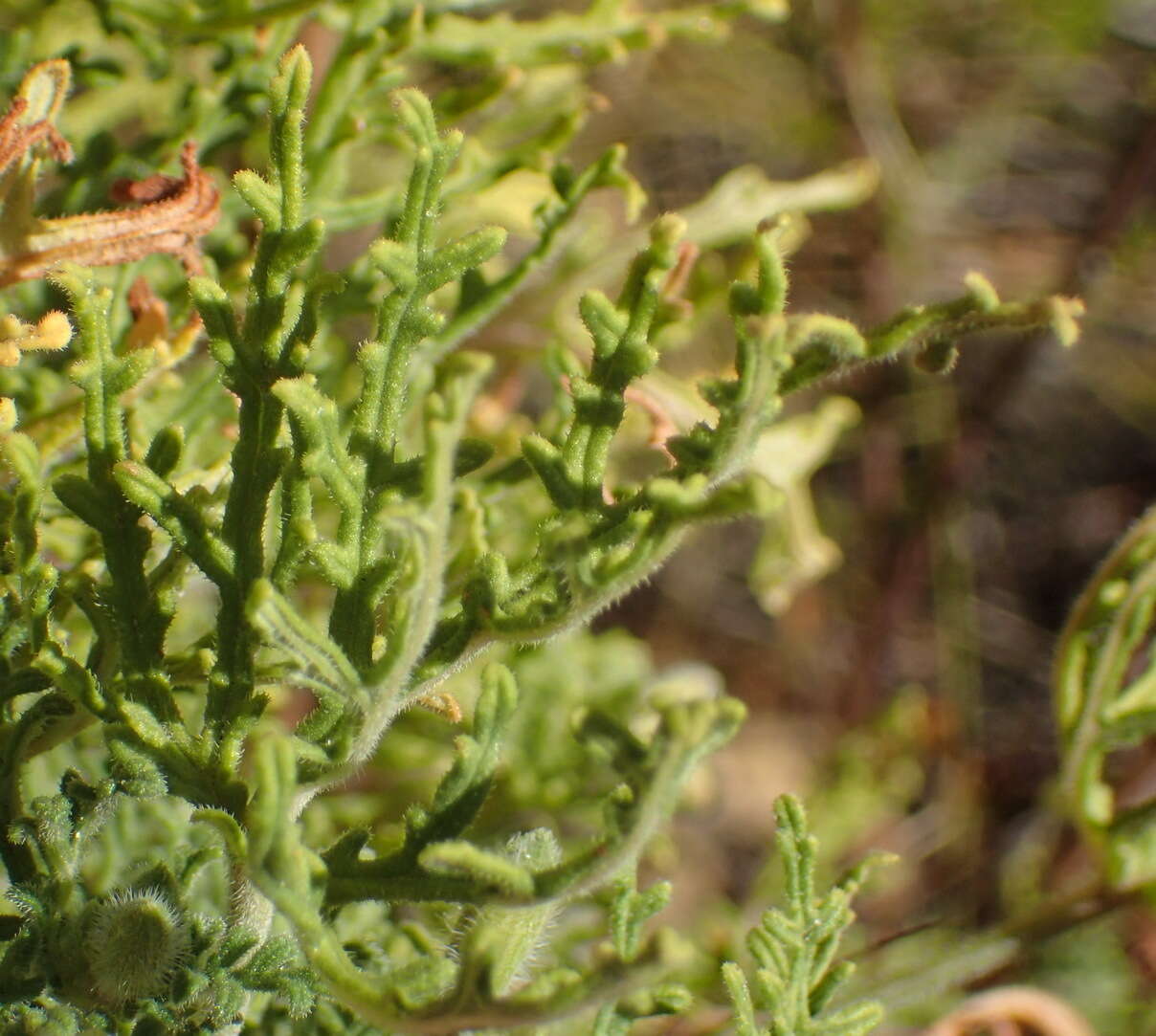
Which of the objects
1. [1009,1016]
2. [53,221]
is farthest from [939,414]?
[53,221]

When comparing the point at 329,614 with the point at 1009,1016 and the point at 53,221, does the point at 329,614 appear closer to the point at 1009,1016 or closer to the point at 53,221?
the point at 53,221

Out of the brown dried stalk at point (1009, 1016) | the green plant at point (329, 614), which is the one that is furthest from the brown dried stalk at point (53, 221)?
the brown dried stalk at point (1009, 1016)

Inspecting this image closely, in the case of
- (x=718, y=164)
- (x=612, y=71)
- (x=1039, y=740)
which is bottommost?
(x=1039, y=740)

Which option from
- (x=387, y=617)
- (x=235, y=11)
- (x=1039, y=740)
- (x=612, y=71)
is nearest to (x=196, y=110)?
(x=235, y=11)

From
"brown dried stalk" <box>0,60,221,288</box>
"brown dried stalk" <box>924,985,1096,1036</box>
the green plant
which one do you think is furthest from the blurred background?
"brown dried stalk" <box>0,60,221,288</box>

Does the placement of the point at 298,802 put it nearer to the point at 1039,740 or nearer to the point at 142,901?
the point at 142,901

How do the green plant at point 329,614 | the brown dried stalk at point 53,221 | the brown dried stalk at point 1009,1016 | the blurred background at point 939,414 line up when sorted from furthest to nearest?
the blurred background at point 939,414
the brown dried stalk at point 1009,1016
the brown dried stalk at point 53,221
the green plant at point 329,614

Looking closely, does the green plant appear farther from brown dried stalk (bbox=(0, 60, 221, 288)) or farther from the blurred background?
the blurred background

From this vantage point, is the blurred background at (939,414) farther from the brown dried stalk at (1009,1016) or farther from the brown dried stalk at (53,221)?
the brown dried stalk at (53,221)
